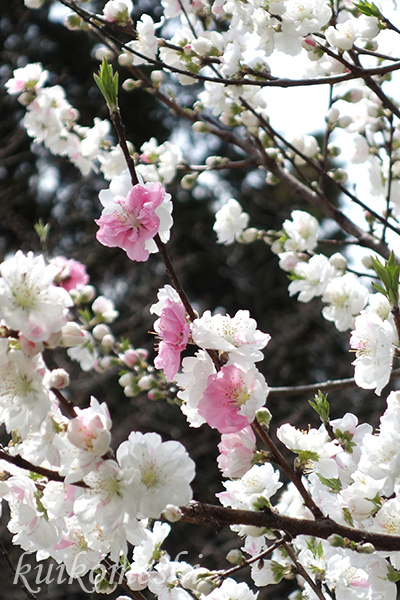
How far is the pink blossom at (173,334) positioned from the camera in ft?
2.80

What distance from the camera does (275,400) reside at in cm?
609

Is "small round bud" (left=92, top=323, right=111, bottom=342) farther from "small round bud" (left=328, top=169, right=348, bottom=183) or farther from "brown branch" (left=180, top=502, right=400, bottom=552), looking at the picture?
"brown branch" (left=180, top=502, right=400, bottom=552)

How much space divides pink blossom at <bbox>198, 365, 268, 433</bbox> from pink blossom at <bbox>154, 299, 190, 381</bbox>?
0.06 meters

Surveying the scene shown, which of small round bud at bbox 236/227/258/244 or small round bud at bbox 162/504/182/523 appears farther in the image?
small round bud at bbox 236/227/258/244

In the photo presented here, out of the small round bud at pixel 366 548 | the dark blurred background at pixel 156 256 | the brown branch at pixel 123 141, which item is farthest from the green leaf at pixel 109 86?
the dark blurred background at pixel 156 256

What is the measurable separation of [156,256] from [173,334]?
588 cm

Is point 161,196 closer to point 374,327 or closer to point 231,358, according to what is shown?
point 231,358

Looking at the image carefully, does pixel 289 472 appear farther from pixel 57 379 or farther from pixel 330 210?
pixel 330 210

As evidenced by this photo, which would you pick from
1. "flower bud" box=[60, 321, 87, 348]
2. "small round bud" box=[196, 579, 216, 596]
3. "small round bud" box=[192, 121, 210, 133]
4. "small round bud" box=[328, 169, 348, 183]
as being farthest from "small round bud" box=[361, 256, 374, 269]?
"flower bud" box=[60, 321, 87, 348]

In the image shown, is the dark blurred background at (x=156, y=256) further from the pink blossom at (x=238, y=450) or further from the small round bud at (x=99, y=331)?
the pink blossom at (x=238, y=450)

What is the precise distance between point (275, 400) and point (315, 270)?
427 cm

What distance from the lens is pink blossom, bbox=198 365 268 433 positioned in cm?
83

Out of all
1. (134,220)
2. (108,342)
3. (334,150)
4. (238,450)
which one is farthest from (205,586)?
(334,150)

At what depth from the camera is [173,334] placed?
→ 86 cm
